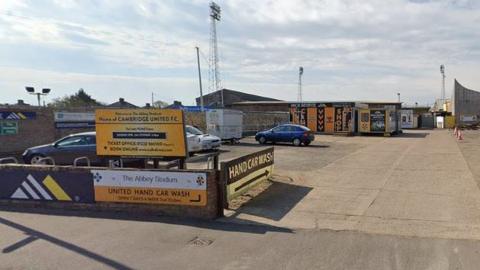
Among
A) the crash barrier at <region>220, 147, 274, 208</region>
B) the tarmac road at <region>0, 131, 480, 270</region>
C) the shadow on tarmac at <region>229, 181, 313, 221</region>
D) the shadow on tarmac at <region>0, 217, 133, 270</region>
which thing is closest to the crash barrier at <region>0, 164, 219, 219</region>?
the tarmac road at <region>0, 131, 480, 270</region>

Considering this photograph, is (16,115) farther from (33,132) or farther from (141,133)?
(141,133)

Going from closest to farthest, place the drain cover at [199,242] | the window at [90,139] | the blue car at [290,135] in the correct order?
1. the drain cover at [199,242]
2. the window at [90,139]
3. the blue car at [290,135]

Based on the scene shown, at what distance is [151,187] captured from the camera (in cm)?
953

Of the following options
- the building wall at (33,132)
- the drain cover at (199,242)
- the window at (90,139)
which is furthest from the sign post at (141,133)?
the building wall at (33,132)

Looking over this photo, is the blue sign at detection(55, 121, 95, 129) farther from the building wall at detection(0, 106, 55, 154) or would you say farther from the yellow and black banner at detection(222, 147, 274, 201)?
the yellow and black banner at detection(222, 147, 274, 201)

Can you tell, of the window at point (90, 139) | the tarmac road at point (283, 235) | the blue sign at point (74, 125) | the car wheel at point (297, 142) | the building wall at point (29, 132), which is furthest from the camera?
the car wheel at point (297, 142)

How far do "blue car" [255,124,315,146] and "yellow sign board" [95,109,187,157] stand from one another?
19.8 meters

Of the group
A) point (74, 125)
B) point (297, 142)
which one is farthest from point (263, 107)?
point (74, 125)

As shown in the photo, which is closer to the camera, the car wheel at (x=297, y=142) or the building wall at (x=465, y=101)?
the car wheel at (x=297, y=142)

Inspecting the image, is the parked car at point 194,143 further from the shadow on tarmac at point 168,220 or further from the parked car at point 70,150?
the shadow on tarmac at point 168,220

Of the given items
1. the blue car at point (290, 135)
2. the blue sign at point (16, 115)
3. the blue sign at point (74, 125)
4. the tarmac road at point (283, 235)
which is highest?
the blue sign at point (16, 115)

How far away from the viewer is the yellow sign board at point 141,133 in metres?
11.5

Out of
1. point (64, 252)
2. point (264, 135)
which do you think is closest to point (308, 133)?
point (264, 135)

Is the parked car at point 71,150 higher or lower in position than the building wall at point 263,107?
lower
